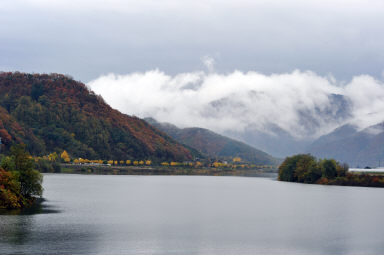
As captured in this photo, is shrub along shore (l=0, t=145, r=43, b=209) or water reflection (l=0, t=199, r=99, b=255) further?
shrub along shore (l=0, t=145, r=43, b=209)

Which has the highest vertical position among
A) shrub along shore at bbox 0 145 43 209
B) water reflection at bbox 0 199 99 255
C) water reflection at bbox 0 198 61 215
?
shrub along shore at bbox 0 145 43 209

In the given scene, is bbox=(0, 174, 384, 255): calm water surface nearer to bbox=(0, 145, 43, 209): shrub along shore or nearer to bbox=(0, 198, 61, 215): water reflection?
bbox=(0, 198, 61, 215): water reflection

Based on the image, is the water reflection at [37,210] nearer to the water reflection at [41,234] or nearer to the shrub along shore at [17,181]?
the water reflection at [41,234]

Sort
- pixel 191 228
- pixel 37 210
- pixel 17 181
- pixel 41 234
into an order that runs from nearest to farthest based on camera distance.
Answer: pixel 41 234, pixel 191 228, pixel 37 210, pixel 17 181

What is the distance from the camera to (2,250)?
6225cm

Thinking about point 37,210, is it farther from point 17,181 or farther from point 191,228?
point 191,228

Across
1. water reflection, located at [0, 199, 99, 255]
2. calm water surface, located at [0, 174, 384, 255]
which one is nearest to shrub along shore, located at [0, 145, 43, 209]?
water reflection, located at [0, 199, 99, 255]

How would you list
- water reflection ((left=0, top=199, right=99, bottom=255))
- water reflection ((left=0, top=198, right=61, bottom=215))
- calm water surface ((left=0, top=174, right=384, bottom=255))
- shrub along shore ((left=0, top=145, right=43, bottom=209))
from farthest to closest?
shrub along shore ((left=0, top=145, right=43, bottom=209)) < water reflection ((left=0, top=198, right=61, bottom=215)) < calm water surface ((left=0, top=174, right=384, bottom=255)) < water reflection ((left=0, top=199, right=99, bottom=255))

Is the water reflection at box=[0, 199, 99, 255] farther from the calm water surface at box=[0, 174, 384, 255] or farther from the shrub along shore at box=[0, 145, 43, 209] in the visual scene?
the shrub along shore at box=[0, 145, 43, 209]

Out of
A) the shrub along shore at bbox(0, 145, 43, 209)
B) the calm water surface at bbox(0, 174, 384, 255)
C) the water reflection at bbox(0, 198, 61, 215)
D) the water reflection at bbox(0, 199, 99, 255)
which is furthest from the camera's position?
the shrub along shore at bbox(0, 145, 43, 209)

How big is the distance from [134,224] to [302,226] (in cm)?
2636

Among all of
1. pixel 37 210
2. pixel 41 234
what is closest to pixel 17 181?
pixel 37 210

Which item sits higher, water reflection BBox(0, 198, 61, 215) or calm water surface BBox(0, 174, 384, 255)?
water reflection BBox(0, 198, 61, 215)

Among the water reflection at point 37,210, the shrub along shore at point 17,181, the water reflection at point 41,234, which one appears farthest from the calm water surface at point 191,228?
the shrub along shore at point 17,181
